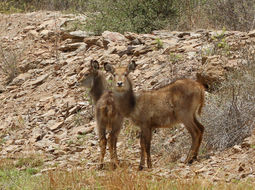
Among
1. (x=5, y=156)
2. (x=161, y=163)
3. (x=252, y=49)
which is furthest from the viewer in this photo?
(x=252, y=49)

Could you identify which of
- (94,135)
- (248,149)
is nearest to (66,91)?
(94,135)

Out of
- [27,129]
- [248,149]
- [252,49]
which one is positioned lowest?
[27,129]

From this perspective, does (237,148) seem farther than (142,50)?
No

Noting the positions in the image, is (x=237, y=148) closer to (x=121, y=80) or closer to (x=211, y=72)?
(x=121, y=80)

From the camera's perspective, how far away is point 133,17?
1625 centimetres

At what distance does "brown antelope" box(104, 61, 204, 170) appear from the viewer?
870 cm

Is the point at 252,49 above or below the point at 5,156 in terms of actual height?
above

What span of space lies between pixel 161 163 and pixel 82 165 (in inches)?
62.5

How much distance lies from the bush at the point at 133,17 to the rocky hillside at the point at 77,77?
75cm

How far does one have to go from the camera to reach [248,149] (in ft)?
27.1

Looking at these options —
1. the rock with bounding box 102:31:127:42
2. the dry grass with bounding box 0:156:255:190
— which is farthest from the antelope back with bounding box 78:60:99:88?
→ the rock with bounding box 102:31:127:42

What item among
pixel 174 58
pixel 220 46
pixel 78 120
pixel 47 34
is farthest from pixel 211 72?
pixel 47 34

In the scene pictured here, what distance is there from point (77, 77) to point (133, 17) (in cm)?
402

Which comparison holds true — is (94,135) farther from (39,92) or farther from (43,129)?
(39,92)
